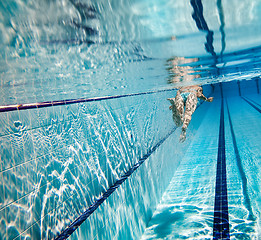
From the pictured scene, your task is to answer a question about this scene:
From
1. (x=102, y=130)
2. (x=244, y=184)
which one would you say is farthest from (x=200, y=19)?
(x=244, y=184)

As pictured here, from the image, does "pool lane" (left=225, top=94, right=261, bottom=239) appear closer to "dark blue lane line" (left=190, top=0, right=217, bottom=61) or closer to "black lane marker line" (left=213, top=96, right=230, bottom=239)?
"black lane marker line" (left=213, top=96, right=230, bottom=239)

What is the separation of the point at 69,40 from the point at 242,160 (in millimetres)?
6069

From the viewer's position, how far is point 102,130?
4.27 metres

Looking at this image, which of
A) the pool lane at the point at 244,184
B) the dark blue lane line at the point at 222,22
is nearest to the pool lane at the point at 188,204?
the pool lane at the point at 244,184

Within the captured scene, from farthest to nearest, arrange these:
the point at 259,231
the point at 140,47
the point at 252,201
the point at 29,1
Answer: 1. the point at 252,201
2. the point at 259,231
3. the point at 140,47
4. the point at 29,1

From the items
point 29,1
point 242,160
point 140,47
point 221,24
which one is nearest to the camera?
point 29,1

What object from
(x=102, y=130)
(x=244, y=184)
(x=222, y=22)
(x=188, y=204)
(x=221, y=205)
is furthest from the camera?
(x=244, y=184)

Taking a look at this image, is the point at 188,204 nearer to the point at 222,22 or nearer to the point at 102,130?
the point at 102,130

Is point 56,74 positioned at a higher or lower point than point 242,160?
higher

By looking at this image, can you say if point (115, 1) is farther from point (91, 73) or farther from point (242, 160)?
point (242, 160)

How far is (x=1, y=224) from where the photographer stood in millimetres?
2105

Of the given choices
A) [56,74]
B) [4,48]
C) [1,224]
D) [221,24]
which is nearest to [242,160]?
[221,24]

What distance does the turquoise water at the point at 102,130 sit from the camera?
5.35ft

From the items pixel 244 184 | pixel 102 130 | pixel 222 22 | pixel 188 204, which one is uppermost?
pixel 222 22
